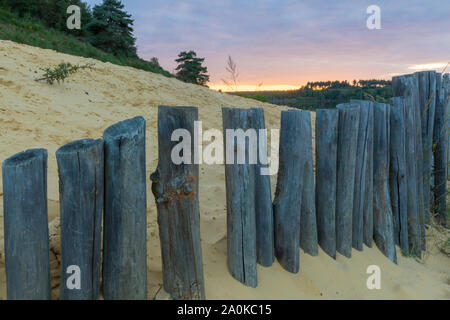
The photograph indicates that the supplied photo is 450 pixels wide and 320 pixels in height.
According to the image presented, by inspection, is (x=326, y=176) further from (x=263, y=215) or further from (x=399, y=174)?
(x=399, y=174)

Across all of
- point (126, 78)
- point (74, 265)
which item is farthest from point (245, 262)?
point (126, 78)

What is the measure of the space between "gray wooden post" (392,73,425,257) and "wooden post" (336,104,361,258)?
0.97m

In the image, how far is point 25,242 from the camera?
1.52 metres

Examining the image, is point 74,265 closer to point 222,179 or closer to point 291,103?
point 222,179

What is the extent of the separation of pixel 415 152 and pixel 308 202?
1.74 m

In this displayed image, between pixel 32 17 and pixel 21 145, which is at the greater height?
pixel 32 17

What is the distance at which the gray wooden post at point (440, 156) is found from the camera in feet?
12.4

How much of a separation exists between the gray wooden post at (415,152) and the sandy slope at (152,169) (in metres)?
0.28

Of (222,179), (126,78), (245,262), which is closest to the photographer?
(245,262)

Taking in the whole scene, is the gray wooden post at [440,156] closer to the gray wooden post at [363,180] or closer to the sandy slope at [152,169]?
the sandy slope at [152,169]

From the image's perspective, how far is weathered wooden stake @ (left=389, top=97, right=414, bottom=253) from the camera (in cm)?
302

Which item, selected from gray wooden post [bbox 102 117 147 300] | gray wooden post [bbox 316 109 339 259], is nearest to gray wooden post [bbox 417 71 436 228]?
gray wooden post [bbox 316 109 339 259]

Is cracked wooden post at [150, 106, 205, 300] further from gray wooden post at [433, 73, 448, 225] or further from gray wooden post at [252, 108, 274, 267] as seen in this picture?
gray wooden post at [433, 73, 448, 225]
